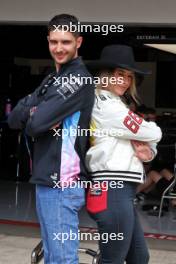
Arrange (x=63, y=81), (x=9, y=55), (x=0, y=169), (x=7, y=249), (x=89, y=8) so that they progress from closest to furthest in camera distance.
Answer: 1. (x=63, y=81)
2. (x=7, y=249)
3. (x=89, y=8)
4. (x=0, y=169)
5. (x=9, y=55)

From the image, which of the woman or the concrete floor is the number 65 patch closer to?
the woman

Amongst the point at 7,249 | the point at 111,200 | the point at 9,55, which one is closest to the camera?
the point at 111,200

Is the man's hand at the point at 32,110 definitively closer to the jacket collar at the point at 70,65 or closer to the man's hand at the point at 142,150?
the jacket collar at the point at 70,65

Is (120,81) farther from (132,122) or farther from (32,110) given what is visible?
(32,110)

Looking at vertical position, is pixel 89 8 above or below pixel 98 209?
above

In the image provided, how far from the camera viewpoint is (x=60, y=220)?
7.68 feet

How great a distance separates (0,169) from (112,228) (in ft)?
28.3

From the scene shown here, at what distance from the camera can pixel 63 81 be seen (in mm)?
2336

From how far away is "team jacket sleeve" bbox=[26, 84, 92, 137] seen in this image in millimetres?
2281

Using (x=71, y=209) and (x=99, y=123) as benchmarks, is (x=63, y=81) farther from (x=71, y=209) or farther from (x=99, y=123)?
(x=71, y=209)

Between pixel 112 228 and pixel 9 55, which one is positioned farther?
pixel 9 55

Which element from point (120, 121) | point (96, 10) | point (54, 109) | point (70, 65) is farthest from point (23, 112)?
point (96, 10)

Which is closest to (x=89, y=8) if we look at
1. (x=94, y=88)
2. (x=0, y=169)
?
(x=94, y=88)

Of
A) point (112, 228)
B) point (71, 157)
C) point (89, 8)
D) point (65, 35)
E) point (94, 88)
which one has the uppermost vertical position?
point (89, 8)
